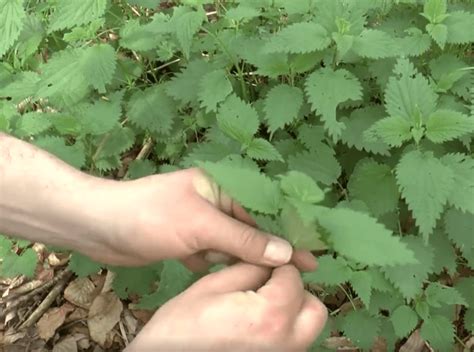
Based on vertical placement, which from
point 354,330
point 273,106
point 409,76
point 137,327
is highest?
point 409,76

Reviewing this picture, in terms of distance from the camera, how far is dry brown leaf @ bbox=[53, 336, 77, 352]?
8.55 feet

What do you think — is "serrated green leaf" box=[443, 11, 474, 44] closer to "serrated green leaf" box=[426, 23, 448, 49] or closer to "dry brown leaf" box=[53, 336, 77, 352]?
"serrated green leaf" box=[426, 23, 448, 49]

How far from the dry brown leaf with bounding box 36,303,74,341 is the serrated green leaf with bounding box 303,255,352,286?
1.14 metres

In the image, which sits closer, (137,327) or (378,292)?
(378,292)

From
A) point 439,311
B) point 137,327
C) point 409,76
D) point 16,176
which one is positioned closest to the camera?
point 16,176

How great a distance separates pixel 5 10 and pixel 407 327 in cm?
206

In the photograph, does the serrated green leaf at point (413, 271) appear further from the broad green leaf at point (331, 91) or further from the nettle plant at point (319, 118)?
the broad green leaf at point (331, 91)

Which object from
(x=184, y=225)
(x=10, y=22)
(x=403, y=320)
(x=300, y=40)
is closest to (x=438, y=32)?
(x=300, y=40)

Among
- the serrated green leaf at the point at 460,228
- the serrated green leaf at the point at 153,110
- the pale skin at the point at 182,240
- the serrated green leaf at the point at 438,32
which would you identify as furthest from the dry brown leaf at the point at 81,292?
the serrated green leaf at the point at 438,32

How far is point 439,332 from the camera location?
2250 millimetres

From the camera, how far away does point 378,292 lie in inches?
90.7

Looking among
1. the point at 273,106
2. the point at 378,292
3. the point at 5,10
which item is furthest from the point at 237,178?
the point at 5,10

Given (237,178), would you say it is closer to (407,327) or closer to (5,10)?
(407,327)

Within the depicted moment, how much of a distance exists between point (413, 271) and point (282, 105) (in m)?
0.76
